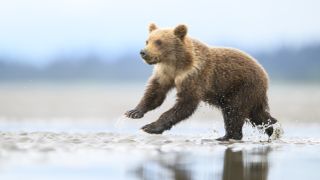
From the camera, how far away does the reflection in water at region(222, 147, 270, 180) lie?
698 centimetres

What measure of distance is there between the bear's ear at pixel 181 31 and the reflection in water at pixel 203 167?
2.35 metres

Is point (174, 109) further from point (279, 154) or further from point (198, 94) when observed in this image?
point (279, 154)

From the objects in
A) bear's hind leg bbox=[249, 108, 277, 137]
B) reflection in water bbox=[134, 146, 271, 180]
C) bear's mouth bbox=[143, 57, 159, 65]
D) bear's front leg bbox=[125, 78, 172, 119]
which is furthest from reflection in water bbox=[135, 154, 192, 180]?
bear's hind leg bbox=[249, 108, 277, 137]

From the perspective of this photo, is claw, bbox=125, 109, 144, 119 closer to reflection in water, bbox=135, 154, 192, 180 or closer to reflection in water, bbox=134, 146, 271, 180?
reflection in water, bbox=134, 146, 271, 180

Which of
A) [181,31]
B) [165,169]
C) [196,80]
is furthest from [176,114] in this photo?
[165,169]

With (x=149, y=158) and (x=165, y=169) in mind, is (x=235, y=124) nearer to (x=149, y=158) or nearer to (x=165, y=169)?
(x=149, y=158)

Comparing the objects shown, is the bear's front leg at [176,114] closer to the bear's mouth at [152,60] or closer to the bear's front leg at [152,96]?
the bear's front leg at [152,96]

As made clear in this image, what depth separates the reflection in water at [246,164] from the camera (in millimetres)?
6984

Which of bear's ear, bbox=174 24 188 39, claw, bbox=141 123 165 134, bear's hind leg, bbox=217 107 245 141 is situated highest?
bear's ear, bbox=174 24 188 39

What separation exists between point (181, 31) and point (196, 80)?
579mm

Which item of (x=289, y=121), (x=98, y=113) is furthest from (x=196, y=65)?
(x=98, y=113)

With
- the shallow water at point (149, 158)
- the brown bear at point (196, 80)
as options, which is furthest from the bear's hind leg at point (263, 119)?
the shallow water at point (149, 158)

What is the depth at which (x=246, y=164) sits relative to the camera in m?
7.70

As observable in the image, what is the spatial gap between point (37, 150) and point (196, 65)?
282 centimetres
